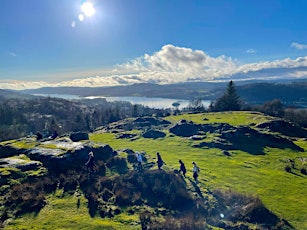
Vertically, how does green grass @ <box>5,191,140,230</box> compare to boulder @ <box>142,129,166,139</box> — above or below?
above

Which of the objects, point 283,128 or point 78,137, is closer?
point 78,137

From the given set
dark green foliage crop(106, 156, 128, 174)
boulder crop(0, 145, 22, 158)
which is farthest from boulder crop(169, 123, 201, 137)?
boulder crop(0, 145, 22, 158)

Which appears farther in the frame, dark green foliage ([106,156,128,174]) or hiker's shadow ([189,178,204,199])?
dark green foliage ([106,156,128,174])

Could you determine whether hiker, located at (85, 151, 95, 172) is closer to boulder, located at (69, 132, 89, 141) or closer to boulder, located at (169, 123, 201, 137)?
boulder, located at (69, 132, 89, 141)

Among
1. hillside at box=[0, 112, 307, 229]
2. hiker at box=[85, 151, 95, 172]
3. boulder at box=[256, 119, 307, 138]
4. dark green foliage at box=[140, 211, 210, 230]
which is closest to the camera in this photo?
dark green foliage at box=[140, 211, 210, 230]

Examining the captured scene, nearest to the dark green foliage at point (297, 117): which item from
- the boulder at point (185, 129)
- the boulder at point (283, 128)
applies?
the boulder at point (283, 128)

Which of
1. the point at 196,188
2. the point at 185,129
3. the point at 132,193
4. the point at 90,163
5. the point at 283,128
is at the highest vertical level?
the point at 90,163

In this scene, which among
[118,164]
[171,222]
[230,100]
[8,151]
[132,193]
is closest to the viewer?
[171,222]

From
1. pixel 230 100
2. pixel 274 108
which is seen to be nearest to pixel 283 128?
pixel 230 100

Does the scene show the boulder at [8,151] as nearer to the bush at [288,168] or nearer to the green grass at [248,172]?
the green grass at [248,172]

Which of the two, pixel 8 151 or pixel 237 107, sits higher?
pixel 8 151

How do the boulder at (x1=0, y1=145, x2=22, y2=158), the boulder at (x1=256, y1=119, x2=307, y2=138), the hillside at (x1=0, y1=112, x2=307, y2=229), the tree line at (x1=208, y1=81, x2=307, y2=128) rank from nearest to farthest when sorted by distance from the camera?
the hillside at (x1=0, y1=112, x2=307, y2=229), the boulder at (x1=0, y1=145, x2=22, y2=158), the boulder at (x1=256, y1=119, x2=307, y2=138), the tree line at (x1=208, y1=81, x2=307, y2=128)

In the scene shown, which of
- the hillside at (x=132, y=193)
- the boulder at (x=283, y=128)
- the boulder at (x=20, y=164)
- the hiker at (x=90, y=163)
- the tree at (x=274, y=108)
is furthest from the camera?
the tree at (x=274, y=108)

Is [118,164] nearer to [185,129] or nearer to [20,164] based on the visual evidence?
[20,164]
